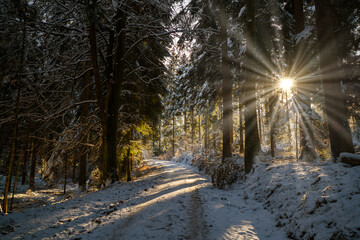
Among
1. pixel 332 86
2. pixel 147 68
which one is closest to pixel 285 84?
pixel 332 86

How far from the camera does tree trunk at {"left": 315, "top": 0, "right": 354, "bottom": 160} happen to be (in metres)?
5.94

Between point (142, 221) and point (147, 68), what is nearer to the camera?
point (142, 221)

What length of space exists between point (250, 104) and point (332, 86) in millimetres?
2918

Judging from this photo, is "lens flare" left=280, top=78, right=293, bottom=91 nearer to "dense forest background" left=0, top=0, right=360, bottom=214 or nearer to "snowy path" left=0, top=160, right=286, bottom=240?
"dense forest background" left=0, top=0, right=360, bottom=214

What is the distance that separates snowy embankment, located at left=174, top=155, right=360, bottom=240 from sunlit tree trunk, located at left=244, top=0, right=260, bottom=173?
2.20 metres

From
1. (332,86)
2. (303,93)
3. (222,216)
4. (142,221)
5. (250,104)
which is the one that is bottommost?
(222,216)

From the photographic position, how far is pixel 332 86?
6.20m

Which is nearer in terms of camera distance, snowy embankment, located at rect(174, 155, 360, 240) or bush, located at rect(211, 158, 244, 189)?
snowy embankment, located at rect(174, 155, 360, 240)

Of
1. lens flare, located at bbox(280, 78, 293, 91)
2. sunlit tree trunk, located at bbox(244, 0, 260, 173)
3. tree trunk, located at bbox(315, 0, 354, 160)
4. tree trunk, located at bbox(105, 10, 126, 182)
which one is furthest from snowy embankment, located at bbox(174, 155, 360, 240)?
lens flare, located at bbox(280, 78, 293, 91)

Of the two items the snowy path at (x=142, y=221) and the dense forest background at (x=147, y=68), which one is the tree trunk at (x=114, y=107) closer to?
the dense forest background at (x=147, y=68)

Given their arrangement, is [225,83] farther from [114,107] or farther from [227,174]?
[114,107]

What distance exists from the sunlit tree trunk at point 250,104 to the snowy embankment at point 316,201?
220cm

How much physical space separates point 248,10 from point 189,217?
9144 millimetres

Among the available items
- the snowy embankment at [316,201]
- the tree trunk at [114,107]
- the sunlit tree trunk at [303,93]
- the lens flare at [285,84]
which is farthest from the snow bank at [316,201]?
the lens flare at [285,84]
